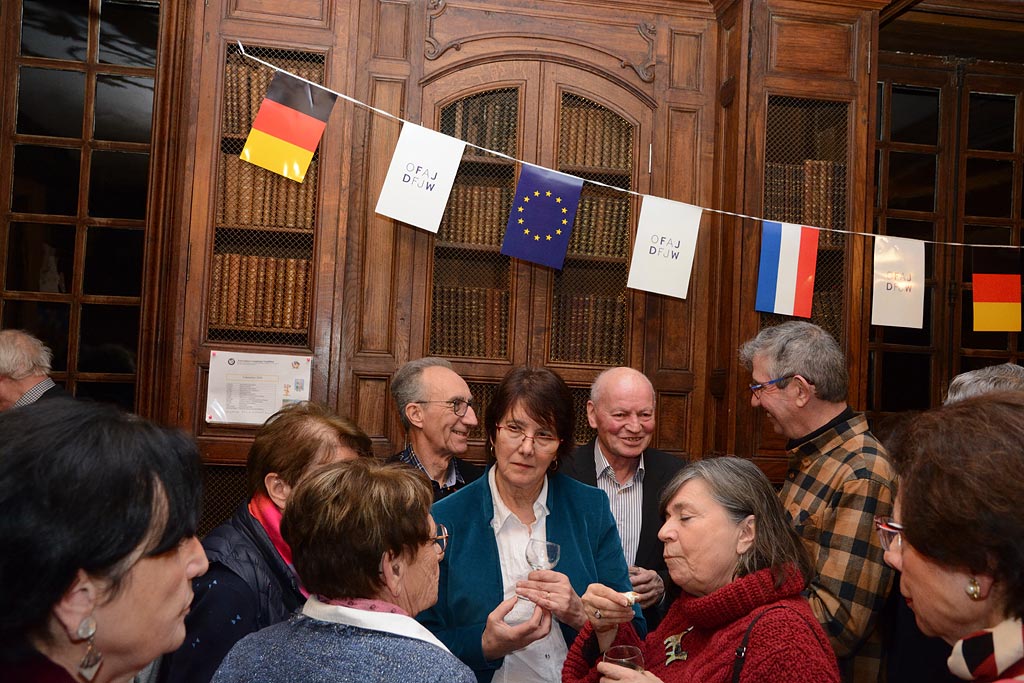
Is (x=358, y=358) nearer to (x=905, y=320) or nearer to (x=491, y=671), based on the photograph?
(x=491, y=671)

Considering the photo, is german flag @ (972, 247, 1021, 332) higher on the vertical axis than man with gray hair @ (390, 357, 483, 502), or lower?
higher

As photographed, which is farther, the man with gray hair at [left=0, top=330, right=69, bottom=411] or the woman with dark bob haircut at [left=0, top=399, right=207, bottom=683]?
the man with gray hair at [left=0, top=330, right=69, bottom=411]

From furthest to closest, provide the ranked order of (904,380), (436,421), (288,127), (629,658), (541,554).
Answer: (904,380) < (288,127) < (436,421) < (541,554) < (629,658)

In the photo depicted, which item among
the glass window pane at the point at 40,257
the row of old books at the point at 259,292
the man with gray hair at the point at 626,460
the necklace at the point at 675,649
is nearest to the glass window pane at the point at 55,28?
the glass window pane at the point at 40,257

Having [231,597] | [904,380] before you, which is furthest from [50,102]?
[904,380]

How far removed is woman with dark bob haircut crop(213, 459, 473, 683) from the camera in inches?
66.3

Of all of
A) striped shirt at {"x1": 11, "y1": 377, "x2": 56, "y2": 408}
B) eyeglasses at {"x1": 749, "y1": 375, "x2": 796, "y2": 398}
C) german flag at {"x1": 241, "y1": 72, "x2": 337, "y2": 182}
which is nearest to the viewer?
eyeglasses at {"x1": 749, "y1": 375, "x2": 796, "y2": 398}

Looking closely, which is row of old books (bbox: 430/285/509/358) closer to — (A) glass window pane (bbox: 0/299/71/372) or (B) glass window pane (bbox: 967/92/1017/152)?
(A) glass window pane (bbox: 0/299/71/372)

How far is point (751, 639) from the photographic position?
203cm

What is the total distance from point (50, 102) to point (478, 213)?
Answer: 7.42 feet

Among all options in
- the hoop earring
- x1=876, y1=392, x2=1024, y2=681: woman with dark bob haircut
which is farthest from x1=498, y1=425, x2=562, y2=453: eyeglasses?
the hoop earring

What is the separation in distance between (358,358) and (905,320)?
270cm

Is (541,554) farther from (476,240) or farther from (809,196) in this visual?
(809,196)

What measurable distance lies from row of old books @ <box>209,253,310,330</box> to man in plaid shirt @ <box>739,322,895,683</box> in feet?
7.00
